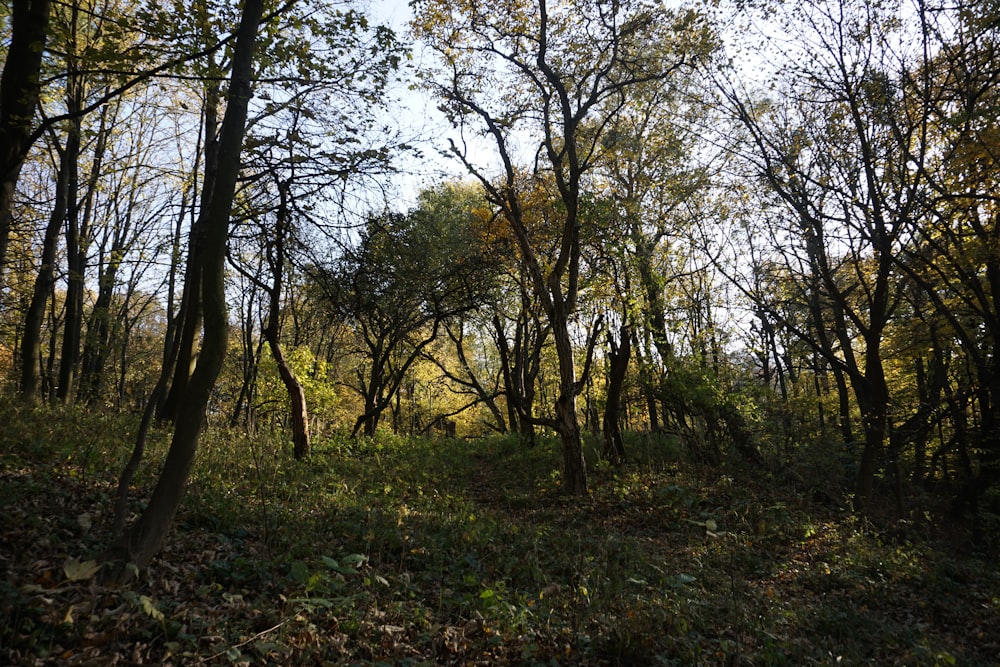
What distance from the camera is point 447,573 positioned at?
20.4 ft

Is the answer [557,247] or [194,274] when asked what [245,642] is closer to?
[194,274]

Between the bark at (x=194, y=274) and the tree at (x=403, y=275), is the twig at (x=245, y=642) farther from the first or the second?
the tree at (x=403, y=275)

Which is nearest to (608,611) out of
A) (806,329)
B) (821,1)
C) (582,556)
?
(582,556)

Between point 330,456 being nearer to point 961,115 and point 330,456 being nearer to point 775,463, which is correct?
point 775,463

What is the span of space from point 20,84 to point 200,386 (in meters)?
4.55

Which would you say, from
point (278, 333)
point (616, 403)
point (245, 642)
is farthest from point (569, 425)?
point (245, 642)

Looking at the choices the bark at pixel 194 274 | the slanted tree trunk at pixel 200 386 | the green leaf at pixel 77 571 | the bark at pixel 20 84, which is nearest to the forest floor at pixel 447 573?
the green leaf at pixel 77 571

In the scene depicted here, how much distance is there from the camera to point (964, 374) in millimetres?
14672

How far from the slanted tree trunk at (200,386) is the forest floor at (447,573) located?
33 cm

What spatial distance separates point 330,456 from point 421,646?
8332 millimetres

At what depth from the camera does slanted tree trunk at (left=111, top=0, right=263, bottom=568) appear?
4.77 m

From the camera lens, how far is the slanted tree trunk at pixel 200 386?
15.6 feet

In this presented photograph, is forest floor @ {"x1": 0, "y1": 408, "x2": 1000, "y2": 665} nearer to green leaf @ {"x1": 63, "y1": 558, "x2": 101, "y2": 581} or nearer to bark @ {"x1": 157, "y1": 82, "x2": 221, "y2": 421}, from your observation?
green leaf @ {"x1": 63, "y1": 558, "x2": 101, "y2": 581}

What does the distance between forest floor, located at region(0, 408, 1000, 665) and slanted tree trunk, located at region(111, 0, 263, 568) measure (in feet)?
1.08
